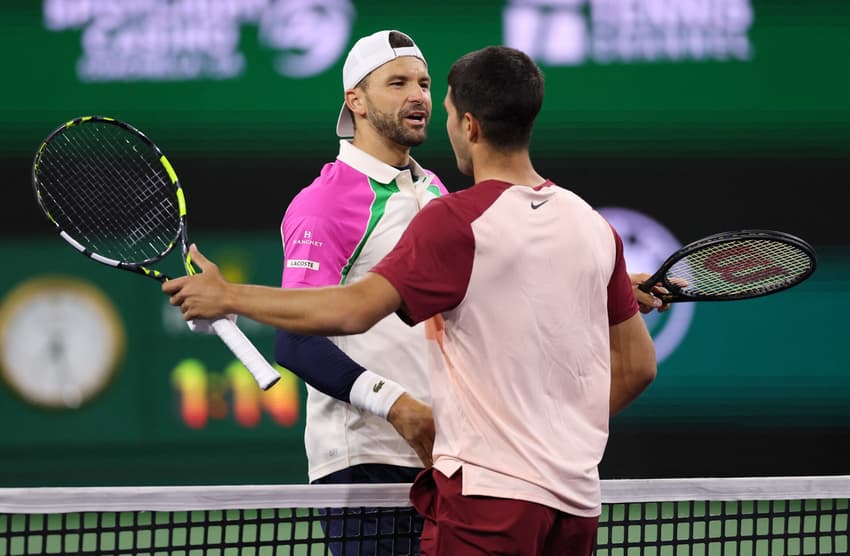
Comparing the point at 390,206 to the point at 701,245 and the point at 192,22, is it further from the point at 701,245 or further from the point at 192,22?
the point at 192,22

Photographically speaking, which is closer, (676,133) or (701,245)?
(701,245)

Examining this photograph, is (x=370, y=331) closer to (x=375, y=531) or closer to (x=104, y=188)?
(x=375, y=531)

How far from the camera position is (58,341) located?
5012 millimetres

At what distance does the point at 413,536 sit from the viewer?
2420 millimetres

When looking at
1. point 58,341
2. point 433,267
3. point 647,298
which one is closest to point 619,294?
point 433,267

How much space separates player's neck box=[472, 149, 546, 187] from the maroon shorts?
0.46m

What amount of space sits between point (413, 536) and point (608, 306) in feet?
1.92

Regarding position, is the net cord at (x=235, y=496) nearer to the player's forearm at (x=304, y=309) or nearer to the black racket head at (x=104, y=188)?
the player's forearm at (x=304, y=309)

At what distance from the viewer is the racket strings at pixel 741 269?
2.72m

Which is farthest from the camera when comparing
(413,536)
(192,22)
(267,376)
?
(192,22)

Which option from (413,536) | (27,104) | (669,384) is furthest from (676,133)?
(413,536)

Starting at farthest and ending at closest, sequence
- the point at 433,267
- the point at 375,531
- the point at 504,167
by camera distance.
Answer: the point at 375,531 → the point at 504,167 → the point at 433,267

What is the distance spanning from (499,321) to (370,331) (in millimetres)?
659

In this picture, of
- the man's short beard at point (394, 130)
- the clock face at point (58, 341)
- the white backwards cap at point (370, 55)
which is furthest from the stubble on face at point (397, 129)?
the clock face at point (58, 341)
